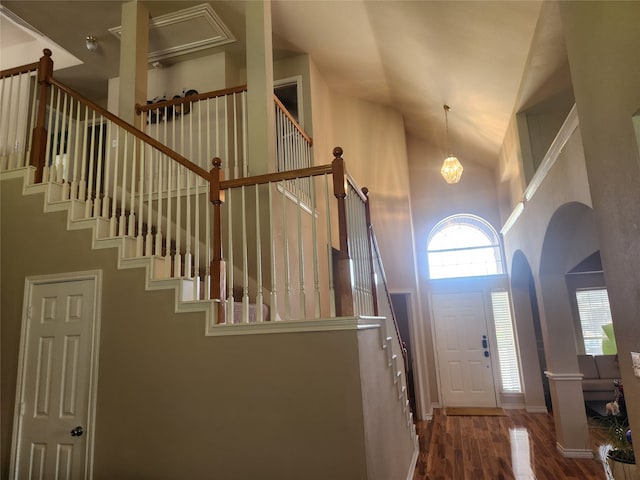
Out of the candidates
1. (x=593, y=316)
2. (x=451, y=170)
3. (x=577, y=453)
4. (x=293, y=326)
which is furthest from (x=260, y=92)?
(x=593, y=316)

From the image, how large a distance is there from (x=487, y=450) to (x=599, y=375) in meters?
3.67

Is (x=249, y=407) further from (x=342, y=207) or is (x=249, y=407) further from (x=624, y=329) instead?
(x=624, y=329)

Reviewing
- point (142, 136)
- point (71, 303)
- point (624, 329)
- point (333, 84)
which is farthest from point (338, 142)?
point (624, 329)

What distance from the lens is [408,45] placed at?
16.1 ft

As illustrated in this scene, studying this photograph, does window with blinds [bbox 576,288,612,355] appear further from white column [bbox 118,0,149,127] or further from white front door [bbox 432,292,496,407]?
white column [bbox 118,0,149,127]

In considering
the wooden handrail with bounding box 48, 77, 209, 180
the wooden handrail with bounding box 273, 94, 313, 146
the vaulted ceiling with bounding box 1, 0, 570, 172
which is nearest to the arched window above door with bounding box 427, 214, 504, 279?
the vaulted ceiling with bounding box 1, 0, 570, 172

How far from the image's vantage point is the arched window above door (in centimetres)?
761

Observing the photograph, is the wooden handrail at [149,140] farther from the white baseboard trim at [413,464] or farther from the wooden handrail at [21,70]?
the white baseboard trim at [413,464]

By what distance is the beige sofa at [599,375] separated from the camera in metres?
6.93

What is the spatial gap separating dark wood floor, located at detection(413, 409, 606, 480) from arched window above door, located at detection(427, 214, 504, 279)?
247 centimetres

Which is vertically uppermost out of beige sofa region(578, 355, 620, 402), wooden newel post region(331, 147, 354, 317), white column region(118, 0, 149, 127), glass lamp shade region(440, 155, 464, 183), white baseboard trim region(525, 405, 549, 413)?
white column region(118, 0, 149, 127)

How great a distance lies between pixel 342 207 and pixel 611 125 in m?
1.51

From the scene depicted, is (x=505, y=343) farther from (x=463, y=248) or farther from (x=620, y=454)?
(x=620, y=454)

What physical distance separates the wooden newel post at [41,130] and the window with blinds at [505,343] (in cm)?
684
